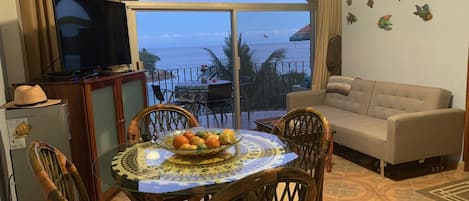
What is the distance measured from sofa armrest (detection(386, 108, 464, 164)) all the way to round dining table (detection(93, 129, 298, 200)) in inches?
61.5

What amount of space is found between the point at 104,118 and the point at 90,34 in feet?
2.41

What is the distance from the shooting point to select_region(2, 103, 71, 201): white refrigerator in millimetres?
2580

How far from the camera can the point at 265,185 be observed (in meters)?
1.25

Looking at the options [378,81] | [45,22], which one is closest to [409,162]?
[378,81]

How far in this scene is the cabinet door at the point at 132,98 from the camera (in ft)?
11.6

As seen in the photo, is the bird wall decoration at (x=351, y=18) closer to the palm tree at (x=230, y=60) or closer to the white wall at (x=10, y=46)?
the palm tree at (x=230, y=60)

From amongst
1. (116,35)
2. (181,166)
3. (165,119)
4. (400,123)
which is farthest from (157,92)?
(181,166)

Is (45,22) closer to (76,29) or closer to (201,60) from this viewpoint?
(76,29)

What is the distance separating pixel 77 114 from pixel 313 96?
313cm

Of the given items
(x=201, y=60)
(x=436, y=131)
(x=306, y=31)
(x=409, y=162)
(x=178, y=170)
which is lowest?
(x=409, y=162)

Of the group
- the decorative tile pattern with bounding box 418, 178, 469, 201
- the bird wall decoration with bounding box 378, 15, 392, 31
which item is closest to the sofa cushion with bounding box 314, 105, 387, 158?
the decorative tile pattern with bounding box 418, 178, 469, 201

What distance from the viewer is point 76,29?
10.3ft

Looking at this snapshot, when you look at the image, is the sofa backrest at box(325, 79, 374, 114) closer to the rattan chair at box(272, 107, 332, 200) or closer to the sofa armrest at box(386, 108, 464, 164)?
the sofa armrest at box(386, 108, 464, 164)

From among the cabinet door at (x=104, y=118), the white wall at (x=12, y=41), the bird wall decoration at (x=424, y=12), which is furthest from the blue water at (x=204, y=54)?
the bird wall decoration at (x=424, y=12)
